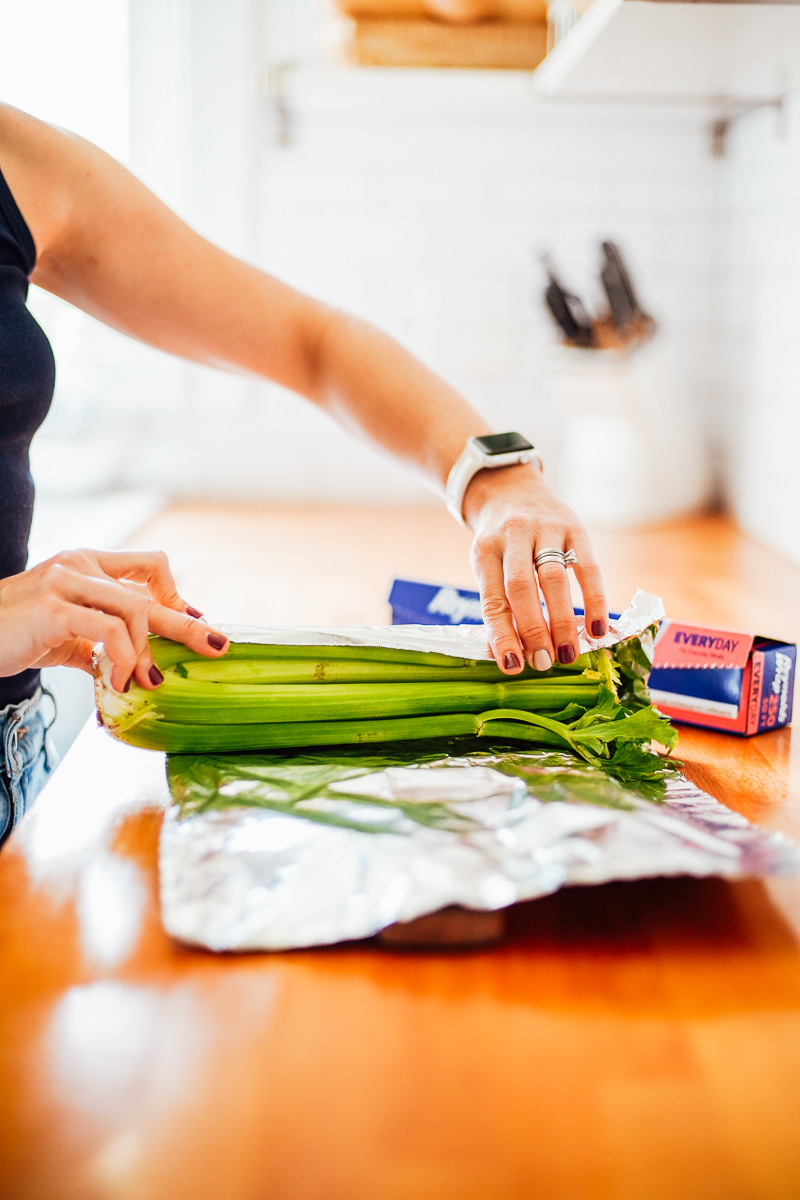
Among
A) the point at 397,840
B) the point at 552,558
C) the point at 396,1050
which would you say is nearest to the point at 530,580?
the point at 552,558

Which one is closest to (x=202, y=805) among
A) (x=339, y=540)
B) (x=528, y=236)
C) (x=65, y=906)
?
(x=65, y=906)

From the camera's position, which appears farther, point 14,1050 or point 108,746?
point 108,746

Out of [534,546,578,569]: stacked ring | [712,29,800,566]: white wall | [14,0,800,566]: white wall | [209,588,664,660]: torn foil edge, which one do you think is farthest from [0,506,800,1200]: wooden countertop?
[14,0,800,566]: white wall

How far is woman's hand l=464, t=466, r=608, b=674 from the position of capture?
711 millimetres

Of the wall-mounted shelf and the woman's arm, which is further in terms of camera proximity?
the wall-mounted shelf

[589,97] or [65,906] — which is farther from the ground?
[589,97]

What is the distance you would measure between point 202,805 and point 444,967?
0.18m

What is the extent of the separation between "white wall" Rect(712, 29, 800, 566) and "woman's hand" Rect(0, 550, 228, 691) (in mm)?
1275

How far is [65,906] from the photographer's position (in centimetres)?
54

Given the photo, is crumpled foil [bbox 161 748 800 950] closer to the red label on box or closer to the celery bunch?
the celery bunch

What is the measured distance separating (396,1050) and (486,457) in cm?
53

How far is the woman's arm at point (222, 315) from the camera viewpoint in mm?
890

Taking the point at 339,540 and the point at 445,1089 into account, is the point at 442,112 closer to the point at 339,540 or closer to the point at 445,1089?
the point at 339,540

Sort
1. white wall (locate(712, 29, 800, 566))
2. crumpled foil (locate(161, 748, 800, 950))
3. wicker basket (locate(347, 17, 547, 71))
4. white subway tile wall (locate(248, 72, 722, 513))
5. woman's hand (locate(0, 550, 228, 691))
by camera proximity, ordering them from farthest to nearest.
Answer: white subway tile wall (locate(248, 72, 722, 513)), wicker basket (locate(347, 17, 547, 71)), white wall (locate(712, 29, 800, 566)), woman's hand (locate(0, 550, 228, 691)), crumpled foil (locate(161, 748, 800, 950))
